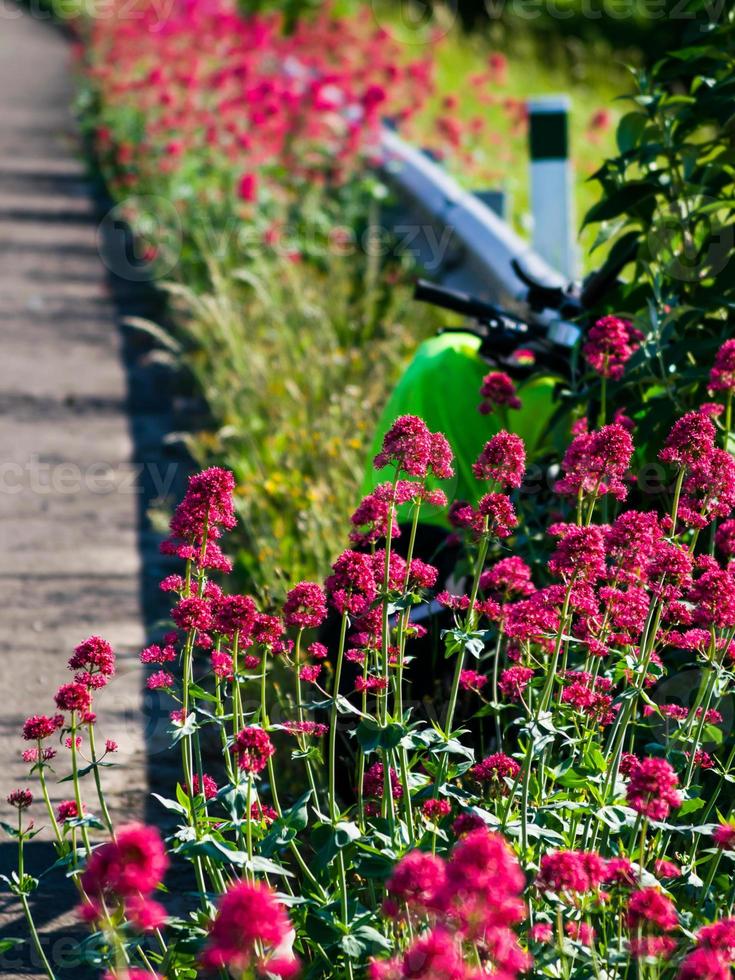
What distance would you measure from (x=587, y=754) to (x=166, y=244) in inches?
278

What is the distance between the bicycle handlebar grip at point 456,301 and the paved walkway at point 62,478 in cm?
154

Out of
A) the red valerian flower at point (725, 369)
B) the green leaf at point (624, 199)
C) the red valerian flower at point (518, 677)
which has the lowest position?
the red valerian flower at point (518, 677)

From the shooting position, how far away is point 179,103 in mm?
11438

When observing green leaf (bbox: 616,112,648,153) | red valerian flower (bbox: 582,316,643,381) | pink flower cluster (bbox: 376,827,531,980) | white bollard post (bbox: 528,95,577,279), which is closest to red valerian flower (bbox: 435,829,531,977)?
pink flower cluster (bbox: 376,827,531,980)

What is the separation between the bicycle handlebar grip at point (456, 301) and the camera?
3.94m

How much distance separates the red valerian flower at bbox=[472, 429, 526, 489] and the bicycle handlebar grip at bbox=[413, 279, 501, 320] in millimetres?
1369

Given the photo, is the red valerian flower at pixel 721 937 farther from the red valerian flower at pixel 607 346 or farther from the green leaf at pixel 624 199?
the green leaf at pixel 624 199

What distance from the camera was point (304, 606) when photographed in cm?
260

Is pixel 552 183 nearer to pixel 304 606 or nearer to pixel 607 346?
pixel 607 346

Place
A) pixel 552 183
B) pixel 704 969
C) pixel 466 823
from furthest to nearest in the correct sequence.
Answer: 1. pixel 552 183
2. pixel 466 823
3. pixel 704 969

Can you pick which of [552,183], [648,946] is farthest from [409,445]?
[552,183]

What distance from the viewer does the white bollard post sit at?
6.71 meters

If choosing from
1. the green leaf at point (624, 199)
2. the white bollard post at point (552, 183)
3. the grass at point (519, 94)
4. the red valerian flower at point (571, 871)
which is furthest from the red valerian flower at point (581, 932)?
the grass at point (519, 94)

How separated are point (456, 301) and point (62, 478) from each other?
3218 mm
